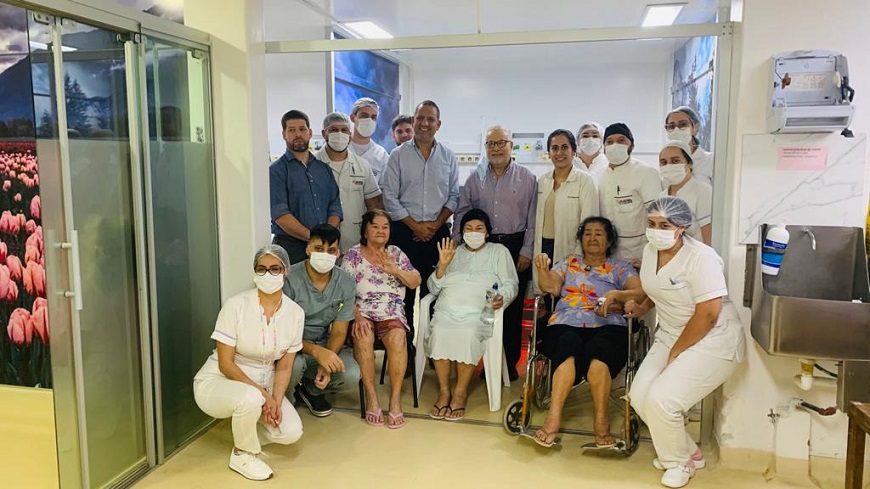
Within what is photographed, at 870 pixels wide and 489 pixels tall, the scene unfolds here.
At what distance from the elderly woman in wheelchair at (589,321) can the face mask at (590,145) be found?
3.40 ft

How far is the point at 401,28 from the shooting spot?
611cm

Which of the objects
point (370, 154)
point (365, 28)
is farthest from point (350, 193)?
point (365, 28)

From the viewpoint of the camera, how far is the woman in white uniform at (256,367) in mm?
2824

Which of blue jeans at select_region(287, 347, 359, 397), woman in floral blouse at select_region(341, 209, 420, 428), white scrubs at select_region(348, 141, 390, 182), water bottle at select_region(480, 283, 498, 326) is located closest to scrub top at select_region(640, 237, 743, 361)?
water bottle at select_region(480, 283, 498, 326)

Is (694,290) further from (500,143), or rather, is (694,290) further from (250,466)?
(250,466)

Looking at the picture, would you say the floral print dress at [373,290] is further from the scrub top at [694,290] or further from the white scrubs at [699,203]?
the white scrubs at [699,203]

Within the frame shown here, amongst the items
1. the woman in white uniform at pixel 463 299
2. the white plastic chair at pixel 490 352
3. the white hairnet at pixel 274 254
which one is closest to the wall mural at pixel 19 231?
the white hairnet at pixel 274 254

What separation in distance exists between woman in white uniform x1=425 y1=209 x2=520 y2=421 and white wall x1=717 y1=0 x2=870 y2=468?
50.1 inches

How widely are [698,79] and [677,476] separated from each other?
415 centimetres

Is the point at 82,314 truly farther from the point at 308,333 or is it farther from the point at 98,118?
the point at 308,333

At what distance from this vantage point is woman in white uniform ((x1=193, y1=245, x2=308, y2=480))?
2.82 meters

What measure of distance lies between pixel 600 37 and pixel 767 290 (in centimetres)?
143

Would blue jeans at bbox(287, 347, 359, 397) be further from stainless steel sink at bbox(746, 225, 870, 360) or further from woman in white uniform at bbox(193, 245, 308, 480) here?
stainless steel sink at bbox(746, 225, 870, 360)

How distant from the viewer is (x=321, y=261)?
3.25 meters
